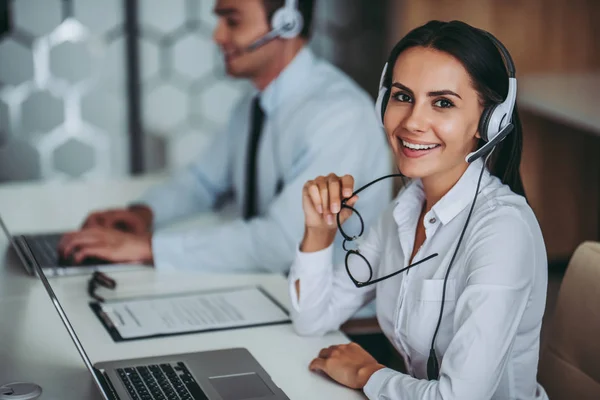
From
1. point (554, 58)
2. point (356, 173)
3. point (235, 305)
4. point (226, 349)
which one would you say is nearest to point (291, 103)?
point (356, 173)

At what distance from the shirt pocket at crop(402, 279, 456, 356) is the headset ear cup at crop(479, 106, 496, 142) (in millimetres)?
211

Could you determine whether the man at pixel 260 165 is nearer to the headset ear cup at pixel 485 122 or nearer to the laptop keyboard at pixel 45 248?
the laptop keyboard at pixel 45 248

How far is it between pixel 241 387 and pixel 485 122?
0.51m

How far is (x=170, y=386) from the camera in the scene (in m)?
1.30

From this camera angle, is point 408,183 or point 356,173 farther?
point 356,173

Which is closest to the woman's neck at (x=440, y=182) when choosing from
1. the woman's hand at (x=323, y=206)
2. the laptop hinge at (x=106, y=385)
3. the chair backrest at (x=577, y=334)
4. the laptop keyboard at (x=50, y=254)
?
the woman's hand at (x=323, y=206)

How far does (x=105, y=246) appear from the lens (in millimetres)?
1896

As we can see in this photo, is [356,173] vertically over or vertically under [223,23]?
under

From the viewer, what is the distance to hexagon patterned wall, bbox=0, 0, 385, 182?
370 cm

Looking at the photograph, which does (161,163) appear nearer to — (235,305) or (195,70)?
(195,70)

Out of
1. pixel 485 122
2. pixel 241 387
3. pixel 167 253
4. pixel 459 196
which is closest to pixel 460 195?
pixel 459 196

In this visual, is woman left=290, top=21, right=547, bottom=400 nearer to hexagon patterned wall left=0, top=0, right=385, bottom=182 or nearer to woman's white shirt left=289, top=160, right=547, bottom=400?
woman's white shirt left=289, top=160, right=547, bottom=400

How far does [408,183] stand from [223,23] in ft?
3.21

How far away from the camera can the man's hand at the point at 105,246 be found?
1.88 meters
